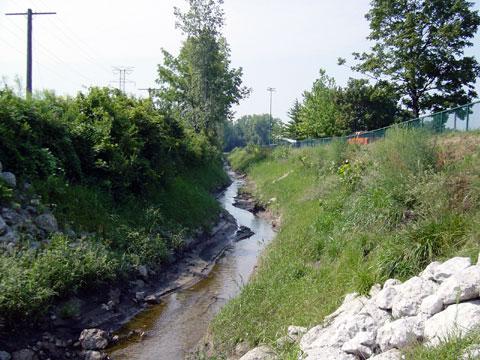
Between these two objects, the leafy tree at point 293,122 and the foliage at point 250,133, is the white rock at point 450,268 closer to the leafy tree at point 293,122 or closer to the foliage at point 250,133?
the leafy tree at point 293,122

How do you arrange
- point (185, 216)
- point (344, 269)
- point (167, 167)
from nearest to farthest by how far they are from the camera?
point (344, 269), point (185, 216), point (167, 167)

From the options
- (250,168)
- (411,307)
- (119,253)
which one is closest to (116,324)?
(119,253)

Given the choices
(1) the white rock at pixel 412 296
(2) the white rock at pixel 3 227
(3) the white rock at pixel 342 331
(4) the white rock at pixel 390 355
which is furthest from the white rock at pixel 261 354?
→ (2) the white rock at pixel 3 227

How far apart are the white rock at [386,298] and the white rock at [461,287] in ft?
2.60

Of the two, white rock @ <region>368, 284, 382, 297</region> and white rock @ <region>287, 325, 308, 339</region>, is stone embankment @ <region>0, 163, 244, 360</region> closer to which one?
white rock @ <region>287, 325, 308, 339</region>

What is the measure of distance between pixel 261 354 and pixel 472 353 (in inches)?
154

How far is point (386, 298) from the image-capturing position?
237 inches

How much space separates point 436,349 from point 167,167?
56.5 feet

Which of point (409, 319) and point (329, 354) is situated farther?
point (329, 354)

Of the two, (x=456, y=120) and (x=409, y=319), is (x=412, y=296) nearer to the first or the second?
(x=409, y=319)

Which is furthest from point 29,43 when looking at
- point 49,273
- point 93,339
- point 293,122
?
point 293,122

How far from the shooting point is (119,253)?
1316 cm

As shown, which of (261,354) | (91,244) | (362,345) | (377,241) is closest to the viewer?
(362,345)

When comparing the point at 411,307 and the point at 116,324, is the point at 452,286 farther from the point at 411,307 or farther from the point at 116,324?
the point at 116,324
